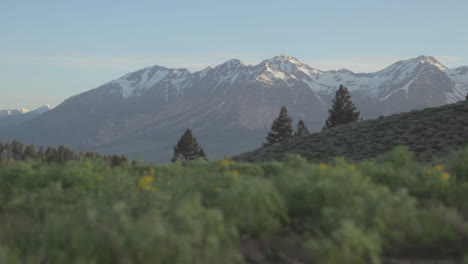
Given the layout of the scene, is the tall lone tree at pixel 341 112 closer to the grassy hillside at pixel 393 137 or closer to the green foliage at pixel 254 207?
the grassy hillside at pixel 393 137

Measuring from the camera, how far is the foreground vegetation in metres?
3.71

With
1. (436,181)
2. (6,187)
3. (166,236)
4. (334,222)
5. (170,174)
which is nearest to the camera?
(166,236)

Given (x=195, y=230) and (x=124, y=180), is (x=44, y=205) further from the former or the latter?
(x=195, y=230)

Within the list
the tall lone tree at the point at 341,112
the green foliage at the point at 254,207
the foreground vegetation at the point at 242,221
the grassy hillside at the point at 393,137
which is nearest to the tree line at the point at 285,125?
the tall lone tree at the point at 341,112

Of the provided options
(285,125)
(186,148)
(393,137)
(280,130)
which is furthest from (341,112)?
(393,137)

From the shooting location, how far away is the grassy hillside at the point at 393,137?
72.3 ft

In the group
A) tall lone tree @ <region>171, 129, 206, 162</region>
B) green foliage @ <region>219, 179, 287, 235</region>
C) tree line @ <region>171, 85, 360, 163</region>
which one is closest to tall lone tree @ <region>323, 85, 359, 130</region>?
tree line @ <region>171, 85, 360, 163</region>

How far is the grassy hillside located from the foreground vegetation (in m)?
14.9

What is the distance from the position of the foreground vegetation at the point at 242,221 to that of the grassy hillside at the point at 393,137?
14.9m

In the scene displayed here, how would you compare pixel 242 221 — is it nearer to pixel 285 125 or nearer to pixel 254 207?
pixel 254 207

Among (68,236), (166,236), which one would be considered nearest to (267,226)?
(166,236)

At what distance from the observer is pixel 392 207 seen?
15.3ft

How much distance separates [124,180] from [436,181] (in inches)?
186

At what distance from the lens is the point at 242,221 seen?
4.68 metres
